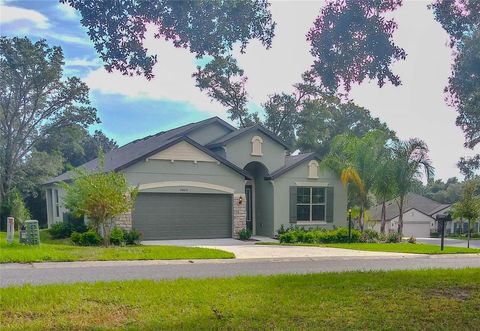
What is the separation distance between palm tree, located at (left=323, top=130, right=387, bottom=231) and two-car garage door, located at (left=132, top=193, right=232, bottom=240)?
6.13 meters

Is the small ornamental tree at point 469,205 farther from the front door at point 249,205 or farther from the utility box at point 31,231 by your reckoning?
the utility box at point 31,231

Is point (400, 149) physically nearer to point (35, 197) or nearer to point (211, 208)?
point (211, 208)

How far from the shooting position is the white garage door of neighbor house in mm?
46938

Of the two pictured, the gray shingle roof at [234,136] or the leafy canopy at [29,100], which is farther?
the leafy canopy at [29,100]

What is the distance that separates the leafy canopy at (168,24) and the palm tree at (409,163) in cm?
1742

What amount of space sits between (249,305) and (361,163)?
1779 centimetres

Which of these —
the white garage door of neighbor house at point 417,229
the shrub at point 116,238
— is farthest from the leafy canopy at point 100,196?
the white garage door of neighbor house at point 417,229

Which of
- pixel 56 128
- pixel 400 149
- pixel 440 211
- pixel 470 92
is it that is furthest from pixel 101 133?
pixel 470 92

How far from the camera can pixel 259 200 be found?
23844mm

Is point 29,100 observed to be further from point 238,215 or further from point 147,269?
point 147,269

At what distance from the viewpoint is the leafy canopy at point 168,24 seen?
669 cm

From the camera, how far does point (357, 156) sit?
22.9m

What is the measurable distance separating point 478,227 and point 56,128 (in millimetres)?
44824

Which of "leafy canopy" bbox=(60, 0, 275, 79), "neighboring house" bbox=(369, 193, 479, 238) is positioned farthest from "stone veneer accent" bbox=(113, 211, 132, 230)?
"neighboring house" bbox=(369, 193, 479, 238)
